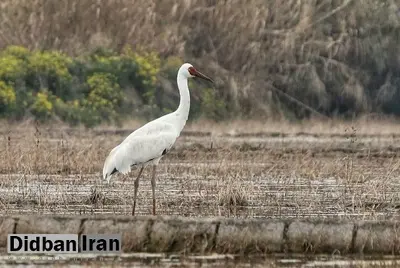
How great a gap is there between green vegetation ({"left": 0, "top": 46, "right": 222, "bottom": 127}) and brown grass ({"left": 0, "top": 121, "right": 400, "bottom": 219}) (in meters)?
4.75

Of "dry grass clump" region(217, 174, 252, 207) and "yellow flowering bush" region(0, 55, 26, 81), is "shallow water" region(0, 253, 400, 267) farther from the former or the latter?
"yellow flowering bush" region(0, 55, 26, 81)

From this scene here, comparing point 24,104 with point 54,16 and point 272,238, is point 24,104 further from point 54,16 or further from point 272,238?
point 272,238

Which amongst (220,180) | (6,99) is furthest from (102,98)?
(220,180)

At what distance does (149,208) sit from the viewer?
509 inches

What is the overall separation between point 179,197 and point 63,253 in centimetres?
440

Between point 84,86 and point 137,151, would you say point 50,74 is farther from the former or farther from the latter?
point 137,151

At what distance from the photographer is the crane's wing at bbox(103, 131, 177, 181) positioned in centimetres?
1244

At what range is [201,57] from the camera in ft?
121

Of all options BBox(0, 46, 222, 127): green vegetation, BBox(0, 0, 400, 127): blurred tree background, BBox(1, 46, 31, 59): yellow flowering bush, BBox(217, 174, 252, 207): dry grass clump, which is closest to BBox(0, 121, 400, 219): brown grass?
BBox(217, 174, 252, 207): dry grass clump

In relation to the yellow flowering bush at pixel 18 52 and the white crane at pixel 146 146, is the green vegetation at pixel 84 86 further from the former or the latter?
the white crane at pixel 146 146

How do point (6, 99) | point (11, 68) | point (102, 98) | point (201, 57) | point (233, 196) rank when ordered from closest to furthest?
point (233, 196), point (6, 99), point (102, 98), point (11, 68), point (201, 57)

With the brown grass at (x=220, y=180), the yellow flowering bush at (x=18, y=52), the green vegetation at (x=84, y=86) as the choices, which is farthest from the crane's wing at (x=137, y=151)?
the yellow flowering bush at (x=18, y=52)

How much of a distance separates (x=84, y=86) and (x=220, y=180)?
1662 centimetres

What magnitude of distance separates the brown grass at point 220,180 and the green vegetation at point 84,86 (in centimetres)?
475
